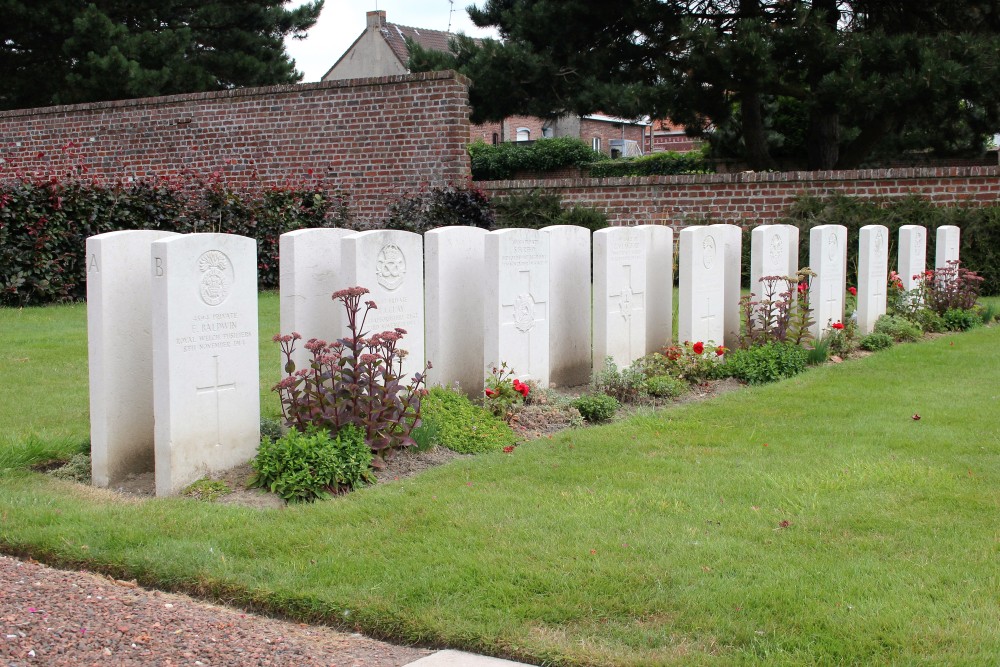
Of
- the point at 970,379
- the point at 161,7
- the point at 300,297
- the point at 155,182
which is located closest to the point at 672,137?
the point at 161,7

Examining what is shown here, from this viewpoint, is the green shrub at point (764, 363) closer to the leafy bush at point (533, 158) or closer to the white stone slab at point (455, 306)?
the white stone slab at point (455, 306)

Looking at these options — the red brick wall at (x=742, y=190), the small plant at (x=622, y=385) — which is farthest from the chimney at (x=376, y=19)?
the small plant at (x=622, y=385)

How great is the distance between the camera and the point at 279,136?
61.3 feet

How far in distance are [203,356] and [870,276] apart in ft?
26.0

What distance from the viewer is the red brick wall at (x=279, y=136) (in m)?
17.2

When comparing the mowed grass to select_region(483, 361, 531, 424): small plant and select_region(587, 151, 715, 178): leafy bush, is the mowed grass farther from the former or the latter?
select_region(587, 151, 715, 178): leafy bush

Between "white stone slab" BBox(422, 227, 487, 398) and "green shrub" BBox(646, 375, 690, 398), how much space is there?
135 cm

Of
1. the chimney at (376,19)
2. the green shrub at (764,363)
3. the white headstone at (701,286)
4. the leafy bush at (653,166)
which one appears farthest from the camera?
the chimney at (376,19)

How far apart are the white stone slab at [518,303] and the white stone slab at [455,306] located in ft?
0.62

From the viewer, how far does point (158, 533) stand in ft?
14.8

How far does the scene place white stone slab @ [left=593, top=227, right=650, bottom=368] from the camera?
8.07 metres

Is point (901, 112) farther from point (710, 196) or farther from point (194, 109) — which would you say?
point (194, 109)

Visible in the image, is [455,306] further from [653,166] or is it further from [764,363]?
[653,166]

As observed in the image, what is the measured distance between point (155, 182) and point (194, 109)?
508 centimetres
